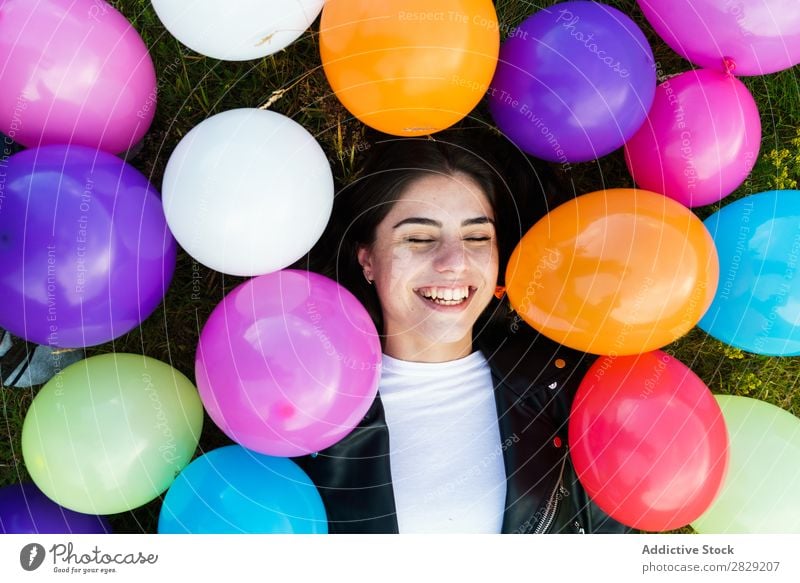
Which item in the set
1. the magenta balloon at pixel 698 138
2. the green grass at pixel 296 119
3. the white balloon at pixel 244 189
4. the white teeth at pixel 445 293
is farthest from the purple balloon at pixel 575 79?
the white balloon at pixel 244 189

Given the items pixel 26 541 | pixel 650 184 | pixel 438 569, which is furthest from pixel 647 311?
pixel 26 541

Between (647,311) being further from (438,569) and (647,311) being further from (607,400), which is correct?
(438,569)

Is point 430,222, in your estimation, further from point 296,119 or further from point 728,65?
point 728,65

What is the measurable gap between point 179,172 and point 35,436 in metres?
0.79

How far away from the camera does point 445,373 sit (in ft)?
6.75

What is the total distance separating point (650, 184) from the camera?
75.3 inches

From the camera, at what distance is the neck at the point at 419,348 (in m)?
2.03

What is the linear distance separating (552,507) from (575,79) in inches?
48.9

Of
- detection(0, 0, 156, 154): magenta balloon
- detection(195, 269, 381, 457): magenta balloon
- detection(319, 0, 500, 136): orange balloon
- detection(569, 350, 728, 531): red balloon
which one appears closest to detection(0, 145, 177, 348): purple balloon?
detection(0, 0, 156, 154): magenta balloon

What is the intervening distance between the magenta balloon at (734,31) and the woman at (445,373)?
572 millimetres

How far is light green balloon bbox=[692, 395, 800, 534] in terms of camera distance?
5.81 ft

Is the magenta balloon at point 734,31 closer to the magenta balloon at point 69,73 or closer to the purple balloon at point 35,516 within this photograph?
the magenta balloon at point 69,73

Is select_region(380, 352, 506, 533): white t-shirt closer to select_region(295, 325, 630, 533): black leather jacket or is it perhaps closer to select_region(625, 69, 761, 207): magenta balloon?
select_region(295, 325, 630, 533): black leather jacket

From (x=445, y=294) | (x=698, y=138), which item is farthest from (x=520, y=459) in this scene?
(x=698, y=138)
